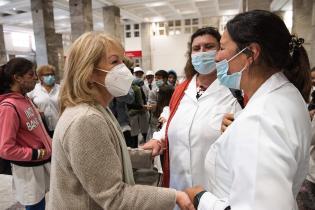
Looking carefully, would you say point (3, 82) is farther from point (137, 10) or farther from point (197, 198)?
point (137, 10)

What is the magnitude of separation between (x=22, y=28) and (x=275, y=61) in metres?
19.0

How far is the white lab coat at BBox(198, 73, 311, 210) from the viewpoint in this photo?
31.3 inches

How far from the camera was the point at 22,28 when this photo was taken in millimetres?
17062

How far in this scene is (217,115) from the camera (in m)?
1.77

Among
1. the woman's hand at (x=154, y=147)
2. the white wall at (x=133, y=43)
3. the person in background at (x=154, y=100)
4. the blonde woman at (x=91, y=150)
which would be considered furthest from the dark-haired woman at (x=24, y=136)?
the white wall at (x=133, y=43)

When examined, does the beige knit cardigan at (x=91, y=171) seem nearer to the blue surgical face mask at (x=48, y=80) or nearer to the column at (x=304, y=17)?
the blue surgical face mask at (x=48, y=80)

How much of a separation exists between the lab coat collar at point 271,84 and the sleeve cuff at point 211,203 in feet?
1.34

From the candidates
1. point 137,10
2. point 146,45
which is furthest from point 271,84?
point 146,45

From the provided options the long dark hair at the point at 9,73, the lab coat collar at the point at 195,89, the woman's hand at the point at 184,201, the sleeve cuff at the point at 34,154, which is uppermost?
the long dark hair at the point at 9,73

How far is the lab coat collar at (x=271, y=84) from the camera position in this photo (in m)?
0.98

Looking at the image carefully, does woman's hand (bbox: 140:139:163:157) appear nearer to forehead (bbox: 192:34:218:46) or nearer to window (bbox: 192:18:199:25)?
forehead (bbox: 192:34:218:46)

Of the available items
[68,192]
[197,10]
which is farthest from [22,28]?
[68,192]

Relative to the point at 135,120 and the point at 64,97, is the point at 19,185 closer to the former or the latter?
the point at 64,97

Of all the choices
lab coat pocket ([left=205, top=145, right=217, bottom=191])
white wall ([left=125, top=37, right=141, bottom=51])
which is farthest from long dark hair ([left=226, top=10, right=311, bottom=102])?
white wall ([left=125, top=37, right=141, bottom=51])
